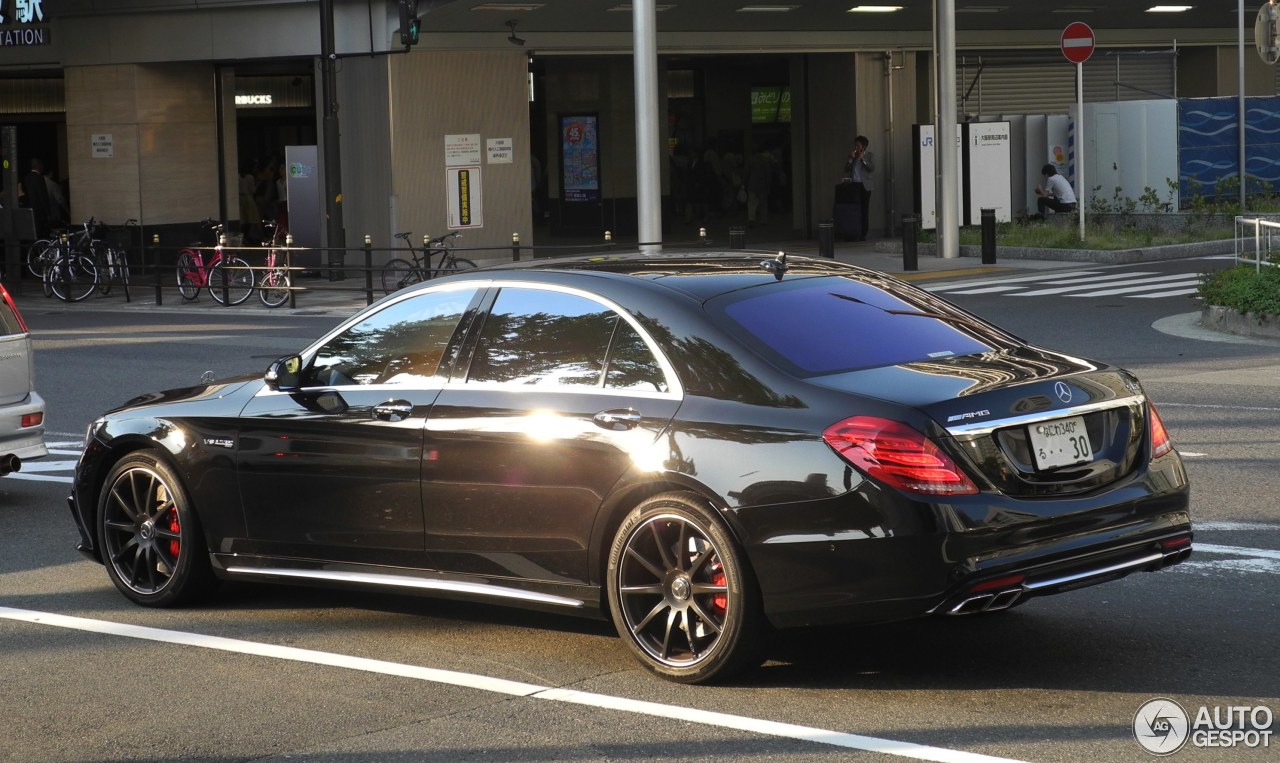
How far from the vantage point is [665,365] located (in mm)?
6375

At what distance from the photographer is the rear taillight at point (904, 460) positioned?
5.72m

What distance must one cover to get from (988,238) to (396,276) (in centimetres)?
928

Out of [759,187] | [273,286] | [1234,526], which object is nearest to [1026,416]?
[1234,526]

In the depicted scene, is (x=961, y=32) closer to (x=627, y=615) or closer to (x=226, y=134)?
(x=226, y=134)

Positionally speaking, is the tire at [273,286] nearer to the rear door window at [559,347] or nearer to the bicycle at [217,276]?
the bicycle at [217,276]

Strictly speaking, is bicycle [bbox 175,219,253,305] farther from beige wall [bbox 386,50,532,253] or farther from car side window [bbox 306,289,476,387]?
car side window [bbox 306,289,476,387]

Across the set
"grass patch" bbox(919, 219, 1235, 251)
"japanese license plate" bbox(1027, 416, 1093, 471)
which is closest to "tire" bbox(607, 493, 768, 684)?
"japanese license plate" bbox(1027, 416, 1093, 471)

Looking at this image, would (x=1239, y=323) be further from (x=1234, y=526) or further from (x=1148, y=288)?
(x=1234, y=526)

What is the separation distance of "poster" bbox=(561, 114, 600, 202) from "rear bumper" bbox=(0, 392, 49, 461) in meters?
27.8

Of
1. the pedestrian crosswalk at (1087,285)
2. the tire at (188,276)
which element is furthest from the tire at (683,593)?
the tire at (188,276)

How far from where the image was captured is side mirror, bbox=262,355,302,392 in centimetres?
732

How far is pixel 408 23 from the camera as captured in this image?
26781 mm

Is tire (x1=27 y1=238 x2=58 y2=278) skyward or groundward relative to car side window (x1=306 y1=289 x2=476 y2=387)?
skyward

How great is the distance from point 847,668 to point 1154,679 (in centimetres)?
107
